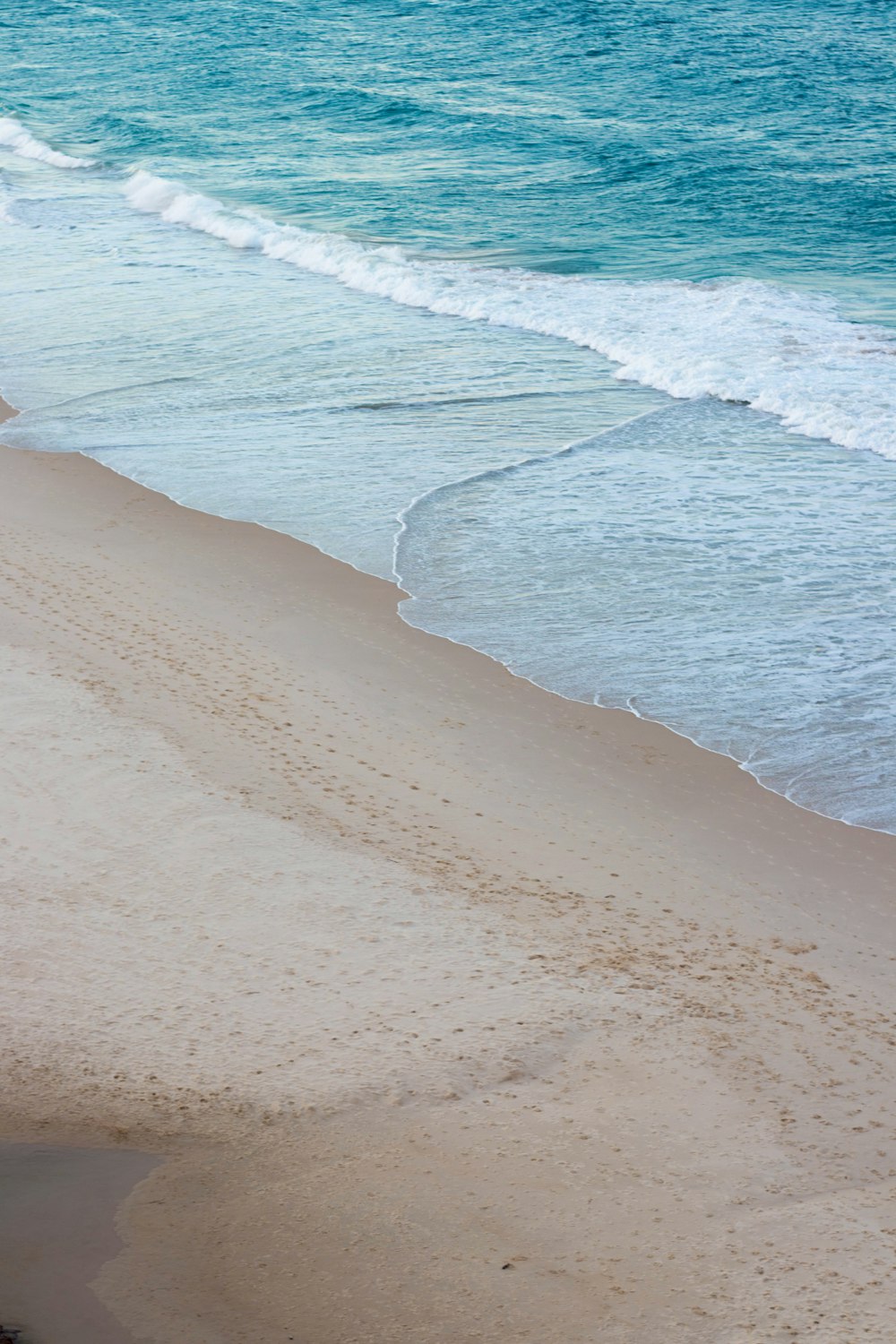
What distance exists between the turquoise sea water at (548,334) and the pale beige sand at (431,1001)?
73 centimetres

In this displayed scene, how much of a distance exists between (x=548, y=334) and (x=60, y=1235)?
34.8 feet

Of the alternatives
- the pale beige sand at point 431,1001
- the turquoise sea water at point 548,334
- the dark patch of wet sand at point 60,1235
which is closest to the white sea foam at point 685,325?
the turquoise sea water at point 548,334

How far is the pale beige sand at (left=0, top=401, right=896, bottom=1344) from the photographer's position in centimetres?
307

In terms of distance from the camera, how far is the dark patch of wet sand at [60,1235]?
2842 millimetres

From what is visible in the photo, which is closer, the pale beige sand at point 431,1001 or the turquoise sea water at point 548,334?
the pale beige sand at point 431,1001

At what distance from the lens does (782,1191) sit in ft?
10.9

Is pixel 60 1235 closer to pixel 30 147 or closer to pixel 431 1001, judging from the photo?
pixel 431 1001

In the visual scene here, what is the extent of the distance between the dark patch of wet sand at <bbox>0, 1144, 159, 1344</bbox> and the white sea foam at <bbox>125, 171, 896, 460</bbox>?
7641 mm

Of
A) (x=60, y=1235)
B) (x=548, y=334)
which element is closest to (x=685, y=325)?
(x=548, y=334)

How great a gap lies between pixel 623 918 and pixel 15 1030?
6.81 ft

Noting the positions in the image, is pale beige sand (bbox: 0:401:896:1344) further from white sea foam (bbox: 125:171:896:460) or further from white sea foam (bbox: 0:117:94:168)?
white sea foam (bbox: 0:117:94:168)

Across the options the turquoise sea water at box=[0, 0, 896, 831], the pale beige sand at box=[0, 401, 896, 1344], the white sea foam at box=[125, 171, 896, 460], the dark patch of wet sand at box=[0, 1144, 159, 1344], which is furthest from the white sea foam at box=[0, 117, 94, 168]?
the dark patch of wet sand at box=[0, 1144, 159, 1344]

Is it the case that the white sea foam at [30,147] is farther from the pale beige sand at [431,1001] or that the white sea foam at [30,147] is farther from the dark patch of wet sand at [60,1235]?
the dark patch of wet sand at [60,1235]

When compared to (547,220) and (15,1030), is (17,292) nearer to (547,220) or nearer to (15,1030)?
(547,220)
